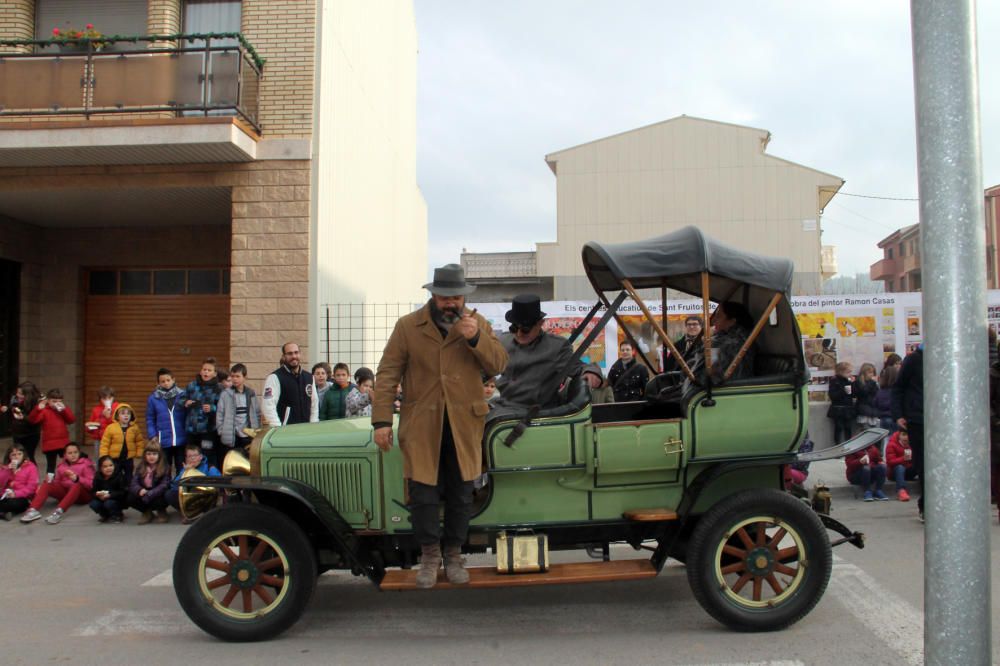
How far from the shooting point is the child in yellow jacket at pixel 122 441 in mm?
8945

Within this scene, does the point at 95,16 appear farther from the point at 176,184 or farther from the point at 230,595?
the point at 230,595

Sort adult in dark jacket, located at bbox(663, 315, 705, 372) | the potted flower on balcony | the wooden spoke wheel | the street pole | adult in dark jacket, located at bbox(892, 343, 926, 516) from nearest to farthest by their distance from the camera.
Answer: the street pole → the wooden spoke wheel → adult in dark jacket, located at bbox(663, 315, 705, 372) → adult in dark jacket, located at bbox(892, 343, 926, 516) → the potted flower on balcony

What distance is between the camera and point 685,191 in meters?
33.5

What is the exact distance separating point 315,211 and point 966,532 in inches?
407

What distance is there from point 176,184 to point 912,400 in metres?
9.85

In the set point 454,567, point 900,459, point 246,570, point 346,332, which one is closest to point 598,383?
point 454,567

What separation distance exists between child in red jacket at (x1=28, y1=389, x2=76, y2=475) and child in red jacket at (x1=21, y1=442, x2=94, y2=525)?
85 cm

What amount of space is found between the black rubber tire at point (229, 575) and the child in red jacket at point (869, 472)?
6.61 meters

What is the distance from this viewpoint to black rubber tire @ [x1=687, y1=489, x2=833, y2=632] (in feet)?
15.2

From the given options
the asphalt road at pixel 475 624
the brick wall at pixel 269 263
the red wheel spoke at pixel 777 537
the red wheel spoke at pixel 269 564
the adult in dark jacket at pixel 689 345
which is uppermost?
the brick wall at pixel 269 263

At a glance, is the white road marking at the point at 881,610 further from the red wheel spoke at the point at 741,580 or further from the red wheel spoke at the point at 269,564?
the red wheel spoke at the point at 269,564

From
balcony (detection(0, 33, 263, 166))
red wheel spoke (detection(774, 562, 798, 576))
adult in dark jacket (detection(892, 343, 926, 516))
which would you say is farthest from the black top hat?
balcony (detection(0, 33, 263, 166))

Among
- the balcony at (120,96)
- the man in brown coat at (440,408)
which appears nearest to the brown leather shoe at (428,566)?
the man in brown coat at (440,408)

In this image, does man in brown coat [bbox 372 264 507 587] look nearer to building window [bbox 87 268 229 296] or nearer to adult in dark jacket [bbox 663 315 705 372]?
adult in dark jacket [bbox 663 315 705 372]
